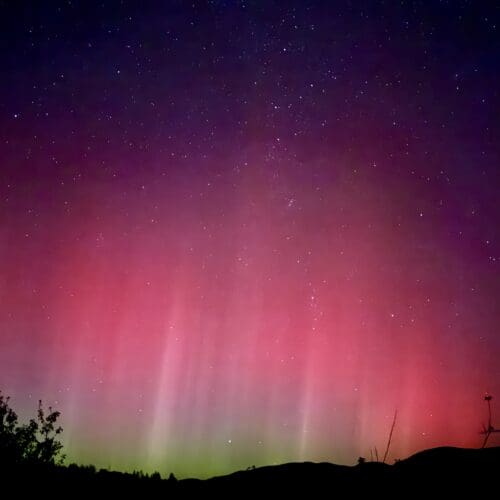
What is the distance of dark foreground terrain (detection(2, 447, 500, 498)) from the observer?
476 inches

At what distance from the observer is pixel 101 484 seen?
538 inches

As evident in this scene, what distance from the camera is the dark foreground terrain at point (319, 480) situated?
12102mm

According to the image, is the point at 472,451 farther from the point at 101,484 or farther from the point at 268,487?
the point at 101,484

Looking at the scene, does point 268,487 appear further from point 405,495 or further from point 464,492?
point 464,492

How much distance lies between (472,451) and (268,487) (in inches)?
260

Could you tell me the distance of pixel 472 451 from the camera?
47.6 feet

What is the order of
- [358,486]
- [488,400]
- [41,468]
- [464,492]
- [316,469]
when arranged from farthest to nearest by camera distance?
[488,400] < [316,469] < [41,468] < [358,486] < [464,492]

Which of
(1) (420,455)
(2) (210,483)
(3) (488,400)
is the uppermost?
(3) (488,400)

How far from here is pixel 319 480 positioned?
1431 cm

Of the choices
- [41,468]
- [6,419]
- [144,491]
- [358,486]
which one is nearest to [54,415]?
[6,419]

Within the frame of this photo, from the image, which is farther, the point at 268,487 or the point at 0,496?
the point at 268,487

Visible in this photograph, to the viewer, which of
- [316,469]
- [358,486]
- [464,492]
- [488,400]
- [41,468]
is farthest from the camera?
[488,400]

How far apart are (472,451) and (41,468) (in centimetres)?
1363

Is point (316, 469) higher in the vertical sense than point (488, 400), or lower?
lower
